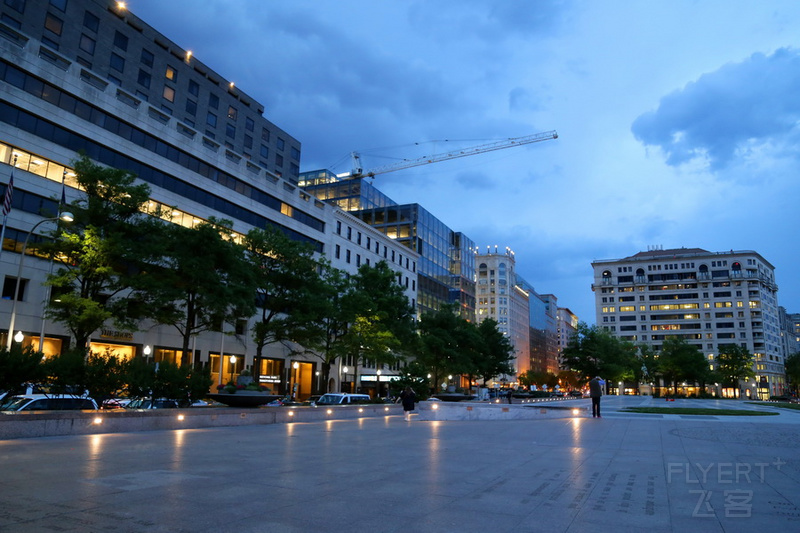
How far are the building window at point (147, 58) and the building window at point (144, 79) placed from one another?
3.43ft

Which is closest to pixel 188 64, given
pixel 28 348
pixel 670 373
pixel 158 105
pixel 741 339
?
pixel 158 105

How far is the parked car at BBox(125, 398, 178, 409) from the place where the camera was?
2284 cm

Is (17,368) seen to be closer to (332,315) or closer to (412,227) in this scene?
(332,315)

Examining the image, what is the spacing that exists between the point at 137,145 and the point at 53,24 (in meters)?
16.2

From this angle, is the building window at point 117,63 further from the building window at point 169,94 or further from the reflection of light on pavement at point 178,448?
the reflection of light on pavement at point 178,448

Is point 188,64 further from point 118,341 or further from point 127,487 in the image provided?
point 127,487

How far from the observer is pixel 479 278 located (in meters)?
184

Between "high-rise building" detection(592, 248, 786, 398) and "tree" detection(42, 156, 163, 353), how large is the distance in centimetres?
14525

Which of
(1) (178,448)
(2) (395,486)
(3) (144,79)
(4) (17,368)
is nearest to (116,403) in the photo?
(4) (17,368)

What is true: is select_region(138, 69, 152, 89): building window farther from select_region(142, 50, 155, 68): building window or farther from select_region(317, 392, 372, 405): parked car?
select_region(317, 392, 372, 405): parked car

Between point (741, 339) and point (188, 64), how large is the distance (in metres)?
158

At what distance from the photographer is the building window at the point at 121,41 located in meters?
57.7

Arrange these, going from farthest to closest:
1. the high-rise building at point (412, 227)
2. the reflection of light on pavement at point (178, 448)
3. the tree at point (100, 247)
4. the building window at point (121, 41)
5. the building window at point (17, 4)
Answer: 1. the high-rise building at point (412, 227)
2. the building window at point (121, 41)
3. the building window at point (17, 4)
4. the tree at point (100, 247)
5. the reflection of light on pavement at point (178, 448)

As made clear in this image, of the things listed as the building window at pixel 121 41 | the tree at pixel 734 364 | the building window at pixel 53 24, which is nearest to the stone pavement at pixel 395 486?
the building window at pixel 53 24
